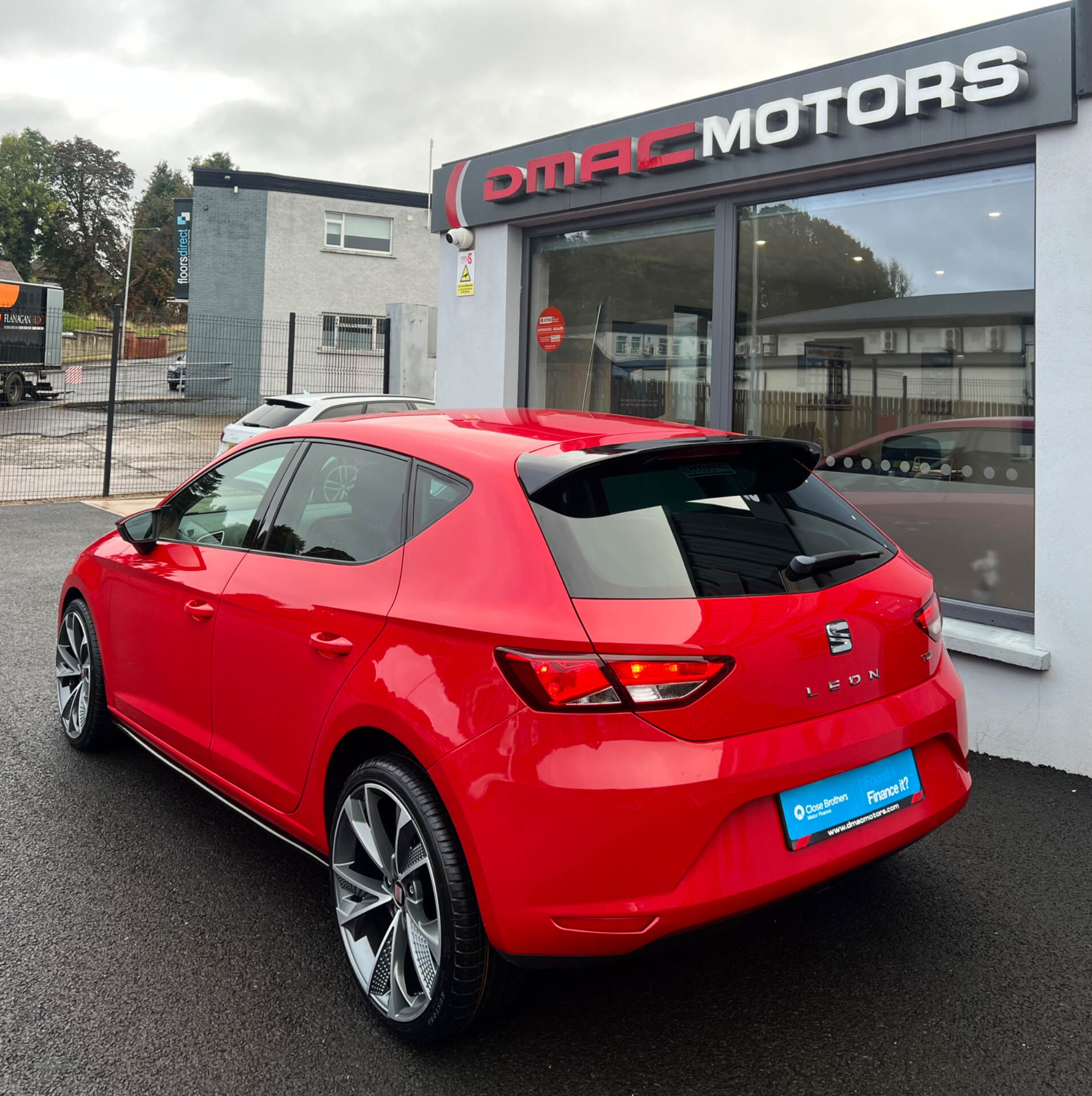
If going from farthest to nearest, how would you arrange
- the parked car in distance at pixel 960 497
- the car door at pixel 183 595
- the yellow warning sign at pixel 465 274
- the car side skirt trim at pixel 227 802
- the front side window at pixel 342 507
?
the yellow warning sign at pixel 465 274, the parked car in distance at pixel 960 497, the car door at pixel 183 595, the car side skirt trim at pixel 227 802, the front side window at pixel 342 507

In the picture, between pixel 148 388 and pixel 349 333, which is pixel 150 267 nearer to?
pixel 349 333

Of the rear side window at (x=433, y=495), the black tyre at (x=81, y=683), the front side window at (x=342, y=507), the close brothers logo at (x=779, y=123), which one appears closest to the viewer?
the rear side window at (x=433, y=495)

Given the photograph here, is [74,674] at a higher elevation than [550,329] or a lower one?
lower

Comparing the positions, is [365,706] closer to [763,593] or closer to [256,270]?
[763,593]

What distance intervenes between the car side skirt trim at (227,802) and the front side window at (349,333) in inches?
1114

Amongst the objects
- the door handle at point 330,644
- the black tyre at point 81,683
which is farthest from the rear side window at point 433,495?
the black tyre at point 81,683

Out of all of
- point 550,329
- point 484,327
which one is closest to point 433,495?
point 550,329

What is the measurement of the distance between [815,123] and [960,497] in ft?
7.35

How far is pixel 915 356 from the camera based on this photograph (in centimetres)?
609

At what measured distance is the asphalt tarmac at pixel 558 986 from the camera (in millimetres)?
2648

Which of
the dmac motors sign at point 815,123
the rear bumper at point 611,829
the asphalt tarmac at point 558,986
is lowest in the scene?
the asphalt tarmac at point 558,986

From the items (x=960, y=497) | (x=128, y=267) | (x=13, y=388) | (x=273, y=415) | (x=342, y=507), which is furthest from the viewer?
(x=128, y=267)

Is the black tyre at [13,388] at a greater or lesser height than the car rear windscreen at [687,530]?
greater

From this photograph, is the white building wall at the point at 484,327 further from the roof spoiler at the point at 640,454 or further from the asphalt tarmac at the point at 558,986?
the roof spoiler at the point at 640,454
